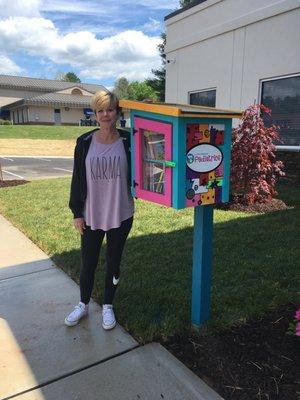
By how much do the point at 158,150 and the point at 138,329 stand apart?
1340mm

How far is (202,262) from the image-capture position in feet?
8.96

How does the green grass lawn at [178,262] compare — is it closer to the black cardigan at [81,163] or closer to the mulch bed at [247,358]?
the mulch bed at [247,358]

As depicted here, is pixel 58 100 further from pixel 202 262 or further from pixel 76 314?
pixel 202 262

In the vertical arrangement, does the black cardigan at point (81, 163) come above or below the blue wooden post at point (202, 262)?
above

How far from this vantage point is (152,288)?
11.7ft

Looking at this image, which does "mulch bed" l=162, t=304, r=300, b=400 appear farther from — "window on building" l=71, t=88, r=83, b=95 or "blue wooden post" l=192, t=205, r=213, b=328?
"window on building" l=71, t=88, r=83, b=95

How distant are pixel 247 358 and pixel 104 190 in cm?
149

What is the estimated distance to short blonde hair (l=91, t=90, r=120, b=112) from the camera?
266cm

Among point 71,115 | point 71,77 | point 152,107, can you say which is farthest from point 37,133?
point 71,77

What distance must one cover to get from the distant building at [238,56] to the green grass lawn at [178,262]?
307 centimetres

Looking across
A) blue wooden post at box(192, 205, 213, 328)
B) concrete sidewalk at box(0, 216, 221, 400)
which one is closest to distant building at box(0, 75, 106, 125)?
concrete sidewalk at box(0, 216, 221, 400)

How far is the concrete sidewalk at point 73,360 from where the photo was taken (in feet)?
7.56

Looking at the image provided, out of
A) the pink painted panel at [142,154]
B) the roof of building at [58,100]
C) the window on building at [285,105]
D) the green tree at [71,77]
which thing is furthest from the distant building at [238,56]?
the green tree at [71,77]

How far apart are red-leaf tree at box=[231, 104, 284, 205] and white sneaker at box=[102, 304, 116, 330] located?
165 inches
